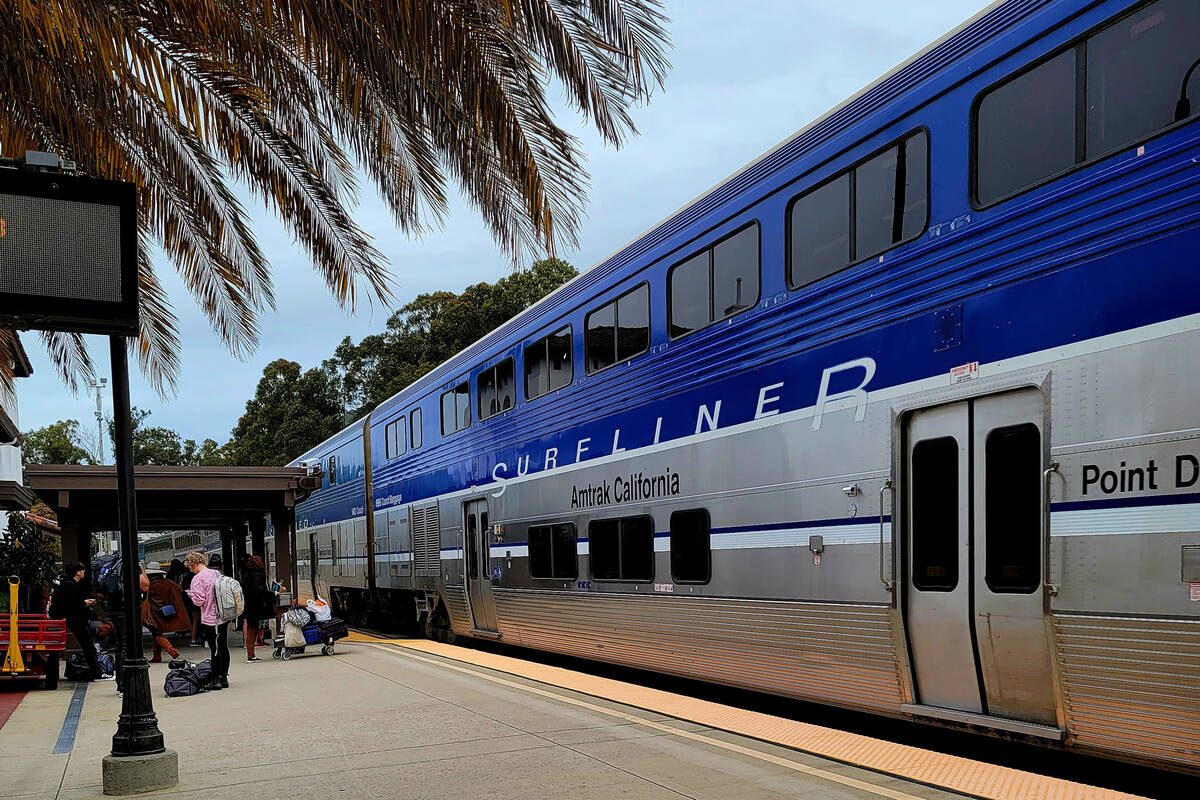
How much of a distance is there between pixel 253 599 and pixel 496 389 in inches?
188

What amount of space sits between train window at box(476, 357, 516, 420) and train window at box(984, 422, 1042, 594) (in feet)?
28.4

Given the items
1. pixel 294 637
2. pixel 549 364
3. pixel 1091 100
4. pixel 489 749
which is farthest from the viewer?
pixel 294 637

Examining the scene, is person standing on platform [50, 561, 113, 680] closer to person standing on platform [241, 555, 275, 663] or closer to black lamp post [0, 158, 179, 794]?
person standing on platform [241, 555, 275, 663]

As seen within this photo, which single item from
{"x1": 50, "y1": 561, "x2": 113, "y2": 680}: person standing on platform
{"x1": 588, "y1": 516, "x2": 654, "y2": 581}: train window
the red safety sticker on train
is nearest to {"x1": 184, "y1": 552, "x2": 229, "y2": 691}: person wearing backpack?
{"x1": 50, "y1": 561, "x2": 113, "y2": 680}: person standing on platform

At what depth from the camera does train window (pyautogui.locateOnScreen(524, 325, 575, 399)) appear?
41.5 ft

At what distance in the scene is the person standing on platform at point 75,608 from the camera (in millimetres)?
12945

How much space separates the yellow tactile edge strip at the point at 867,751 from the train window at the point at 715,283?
3.41 m

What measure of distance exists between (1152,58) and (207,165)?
736 cm

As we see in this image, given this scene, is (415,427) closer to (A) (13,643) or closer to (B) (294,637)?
(B) (294,637)

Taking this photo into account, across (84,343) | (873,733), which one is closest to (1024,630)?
(873,733)

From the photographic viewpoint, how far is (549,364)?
13.1 m

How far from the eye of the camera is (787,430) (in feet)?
27.3

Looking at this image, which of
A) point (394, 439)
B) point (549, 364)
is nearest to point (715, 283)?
point (549, 364)

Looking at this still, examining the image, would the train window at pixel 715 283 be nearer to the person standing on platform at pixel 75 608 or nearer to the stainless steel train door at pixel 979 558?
the stainless steel train door at pixel 979 558
